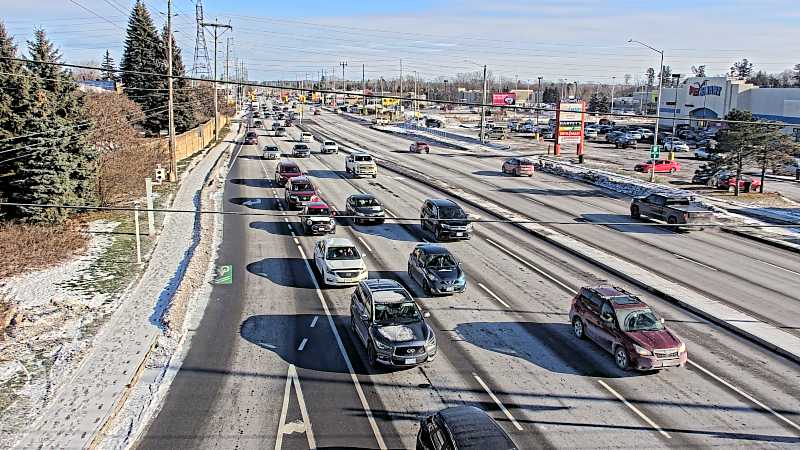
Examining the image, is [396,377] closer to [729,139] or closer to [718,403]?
[718,403]

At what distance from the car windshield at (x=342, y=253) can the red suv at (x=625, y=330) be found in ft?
27.0

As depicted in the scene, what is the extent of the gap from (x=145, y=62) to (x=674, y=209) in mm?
61068

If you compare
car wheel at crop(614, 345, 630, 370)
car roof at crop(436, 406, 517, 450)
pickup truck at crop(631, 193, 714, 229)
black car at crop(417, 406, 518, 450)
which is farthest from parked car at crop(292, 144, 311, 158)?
car roof at crop(436, 406, 517, 450)

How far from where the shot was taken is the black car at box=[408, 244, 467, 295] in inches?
894

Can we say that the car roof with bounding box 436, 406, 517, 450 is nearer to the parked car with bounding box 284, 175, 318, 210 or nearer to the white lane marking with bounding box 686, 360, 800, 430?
the white lane marking with bounding box 686, 360, 800, 430

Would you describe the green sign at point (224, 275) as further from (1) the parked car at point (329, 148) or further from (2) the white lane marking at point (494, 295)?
Result: (1) the parked car at point (329, 148)

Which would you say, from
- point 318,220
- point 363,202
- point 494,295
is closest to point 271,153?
point 363,202

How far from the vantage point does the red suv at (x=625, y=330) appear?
55.0 feet

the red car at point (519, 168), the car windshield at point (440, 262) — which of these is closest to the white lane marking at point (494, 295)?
the car windshield at point (440, 262)

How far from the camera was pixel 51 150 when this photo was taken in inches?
1183

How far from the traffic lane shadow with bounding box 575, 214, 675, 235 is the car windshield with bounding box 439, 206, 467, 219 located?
8.56 m

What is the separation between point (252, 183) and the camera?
159ft

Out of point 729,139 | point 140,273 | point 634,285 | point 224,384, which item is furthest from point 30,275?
point 729,139

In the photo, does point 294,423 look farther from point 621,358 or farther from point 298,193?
point 298,193
